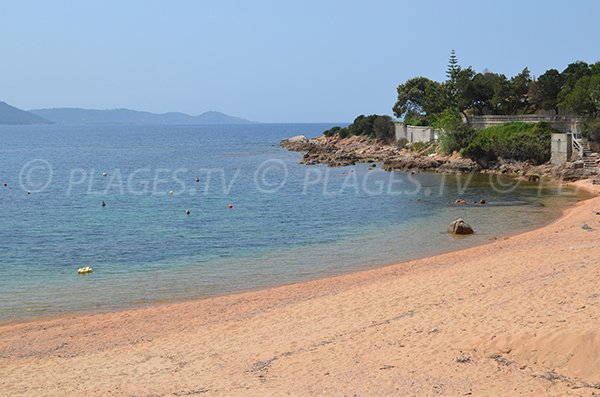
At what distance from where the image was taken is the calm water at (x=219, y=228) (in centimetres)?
2477

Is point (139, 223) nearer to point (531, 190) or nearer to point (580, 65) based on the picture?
point (531, 190)

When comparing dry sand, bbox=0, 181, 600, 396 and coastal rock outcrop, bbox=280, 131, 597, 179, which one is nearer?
dry sand, bbox=0, 181, 600, 396

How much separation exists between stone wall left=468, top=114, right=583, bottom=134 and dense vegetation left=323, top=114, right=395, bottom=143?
73.0ft

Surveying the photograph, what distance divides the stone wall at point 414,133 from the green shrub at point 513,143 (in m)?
10.8

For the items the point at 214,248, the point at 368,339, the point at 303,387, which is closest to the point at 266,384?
the point at 303,387

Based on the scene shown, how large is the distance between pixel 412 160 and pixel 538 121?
12964 mm

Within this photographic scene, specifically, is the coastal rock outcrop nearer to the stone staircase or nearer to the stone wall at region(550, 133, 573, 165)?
the stone staircase

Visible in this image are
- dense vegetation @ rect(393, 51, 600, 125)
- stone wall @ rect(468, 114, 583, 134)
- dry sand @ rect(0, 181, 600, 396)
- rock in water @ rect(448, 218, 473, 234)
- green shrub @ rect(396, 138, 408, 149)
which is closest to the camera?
dry sand @ rect(0, 181, 600, 396)

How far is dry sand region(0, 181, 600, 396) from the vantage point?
42.4ft

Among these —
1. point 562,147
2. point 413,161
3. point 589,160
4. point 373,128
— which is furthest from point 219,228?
point 373,128

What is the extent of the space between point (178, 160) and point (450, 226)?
A: 71915mm

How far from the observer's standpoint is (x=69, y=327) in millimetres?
19328

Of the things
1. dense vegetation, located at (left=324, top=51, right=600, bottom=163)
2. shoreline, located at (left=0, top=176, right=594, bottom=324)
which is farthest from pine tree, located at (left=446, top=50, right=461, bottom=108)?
shoreline, located at (left=0, top=176, right=594, bottom=324)

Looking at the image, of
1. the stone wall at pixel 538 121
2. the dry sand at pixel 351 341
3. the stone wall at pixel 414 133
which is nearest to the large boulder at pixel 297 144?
the stone wall at pixel 414 133
